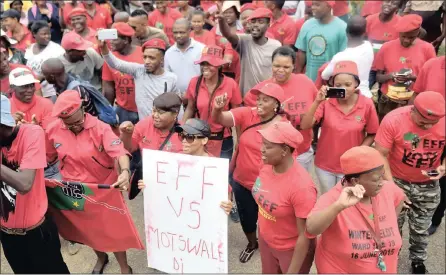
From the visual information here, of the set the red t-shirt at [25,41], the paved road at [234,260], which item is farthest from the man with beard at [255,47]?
the red t-shirt at [25,41]

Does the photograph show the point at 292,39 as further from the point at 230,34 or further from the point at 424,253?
the point at 424,253

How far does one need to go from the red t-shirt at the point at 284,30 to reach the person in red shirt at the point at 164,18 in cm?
194

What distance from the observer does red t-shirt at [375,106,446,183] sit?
379 cm

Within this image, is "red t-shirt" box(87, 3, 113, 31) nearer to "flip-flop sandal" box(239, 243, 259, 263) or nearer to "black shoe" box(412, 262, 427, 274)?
"flip-flop sandal" box(239, 243, 259, 263)

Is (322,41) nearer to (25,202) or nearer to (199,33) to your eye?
(199,33)

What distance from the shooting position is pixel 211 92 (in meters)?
4.80

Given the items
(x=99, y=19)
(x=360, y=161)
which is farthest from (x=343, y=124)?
(x=99, y=19)

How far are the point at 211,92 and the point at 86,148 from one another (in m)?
1.56

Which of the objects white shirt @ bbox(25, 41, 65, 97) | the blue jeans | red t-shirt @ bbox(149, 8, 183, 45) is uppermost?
white shirt @ bbox(25, 41, 65, 97)

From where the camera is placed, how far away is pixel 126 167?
369 centimetres

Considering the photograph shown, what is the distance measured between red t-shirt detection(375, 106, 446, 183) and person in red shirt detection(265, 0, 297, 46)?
3630mm

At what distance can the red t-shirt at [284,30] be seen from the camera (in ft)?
23.8

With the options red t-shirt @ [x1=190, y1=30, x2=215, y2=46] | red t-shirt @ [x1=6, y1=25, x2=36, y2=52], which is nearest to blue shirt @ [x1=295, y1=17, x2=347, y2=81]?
red t-shirt @ [x1=190, y1=30, x2=215, y2=46]

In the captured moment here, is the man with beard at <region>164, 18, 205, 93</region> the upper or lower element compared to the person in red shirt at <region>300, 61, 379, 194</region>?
lower
